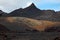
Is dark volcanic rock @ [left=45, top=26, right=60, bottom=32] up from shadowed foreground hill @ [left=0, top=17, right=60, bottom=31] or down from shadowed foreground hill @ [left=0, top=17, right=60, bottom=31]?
down

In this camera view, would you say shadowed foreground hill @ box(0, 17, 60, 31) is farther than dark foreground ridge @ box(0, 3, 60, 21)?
No

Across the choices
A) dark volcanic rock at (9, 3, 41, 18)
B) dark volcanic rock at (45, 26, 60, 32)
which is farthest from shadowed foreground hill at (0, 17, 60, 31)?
dark volcanic rock at (9, 3, 41, 18)

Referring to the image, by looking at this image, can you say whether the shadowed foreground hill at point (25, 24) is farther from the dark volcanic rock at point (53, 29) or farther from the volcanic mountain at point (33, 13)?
the volcanic mountain at point (33, 13)

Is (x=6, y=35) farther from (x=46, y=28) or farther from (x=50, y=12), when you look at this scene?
(x=50, y=12)

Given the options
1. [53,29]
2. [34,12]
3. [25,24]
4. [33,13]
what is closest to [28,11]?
[33,13]

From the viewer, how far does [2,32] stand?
10531 millimetres

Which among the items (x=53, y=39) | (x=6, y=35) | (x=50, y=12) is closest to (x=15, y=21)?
(x=6, y=35)

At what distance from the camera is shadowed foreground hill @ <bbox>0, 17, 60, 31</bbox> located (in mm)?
10977

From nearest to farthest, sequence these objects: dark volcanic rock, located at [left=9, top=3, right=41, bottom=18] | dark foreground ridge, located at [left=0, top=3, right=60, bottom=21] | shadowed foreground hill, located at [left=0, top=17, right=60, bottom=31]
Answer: shadowed foreground hill, located at [left=0, top=17, right=60, bottom=31], dark foreground ridge, located at [left=0, top=3, right=60, bottom=21], dark volcanic rock, located at [left=9, top=3, right=41, bottom=18]

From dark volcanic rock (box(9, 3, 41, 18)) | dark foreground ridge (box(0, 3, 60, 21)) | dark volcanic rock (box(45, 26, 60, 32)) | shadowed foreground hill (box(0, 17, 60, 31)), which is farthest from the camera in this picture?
dark volcanic rock (box(9, 3, 41, 18))

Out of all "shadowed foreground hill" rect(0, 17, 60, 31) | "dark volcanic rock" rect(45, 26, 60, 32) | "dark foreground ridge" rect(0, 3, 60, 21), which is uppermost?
"dark foreground ridge" rect(0, 3, 60, 21)

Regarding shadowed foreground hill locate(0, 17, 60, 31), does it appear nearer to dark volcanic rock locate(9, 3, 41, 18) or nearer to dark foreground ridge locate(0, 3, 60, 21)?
dark foreground ridge locate(0, 3, 60, 21)

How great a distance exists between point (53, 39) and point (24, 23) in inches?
61.6

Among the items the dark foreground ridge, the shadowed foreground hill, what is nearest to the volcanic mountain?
the dark foreground ridge
